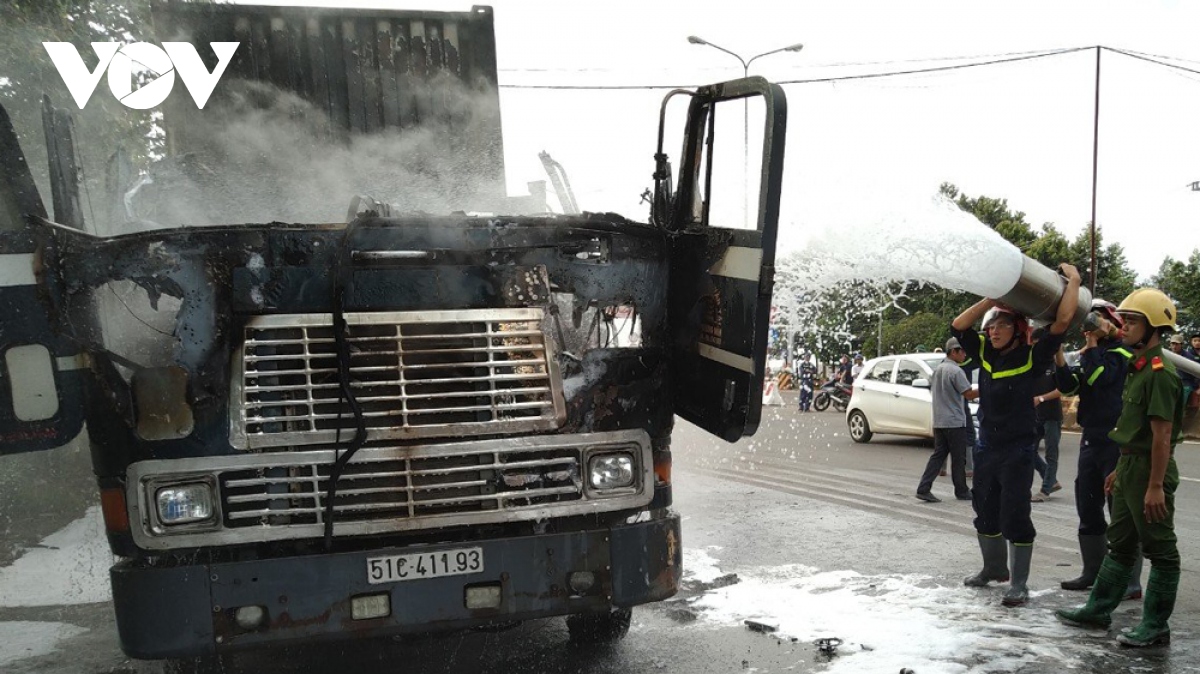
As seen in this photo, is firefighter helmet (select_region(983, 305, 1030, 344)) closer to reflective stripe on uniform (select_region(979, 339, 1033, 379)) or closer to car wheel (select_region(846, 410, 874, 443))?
reflective stripe on uniform (select_region(979, 339, 1033, 379))

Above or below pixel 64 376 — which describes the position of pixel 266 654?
below

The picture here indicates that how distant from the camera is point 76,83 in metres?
10.1

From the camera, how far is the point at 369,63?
681 cm

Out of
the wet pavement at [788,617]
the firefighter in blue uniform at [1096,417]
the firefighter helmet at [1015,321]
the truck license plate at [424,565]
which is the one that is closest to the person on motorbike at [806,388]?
the wet pavement at [788,617]

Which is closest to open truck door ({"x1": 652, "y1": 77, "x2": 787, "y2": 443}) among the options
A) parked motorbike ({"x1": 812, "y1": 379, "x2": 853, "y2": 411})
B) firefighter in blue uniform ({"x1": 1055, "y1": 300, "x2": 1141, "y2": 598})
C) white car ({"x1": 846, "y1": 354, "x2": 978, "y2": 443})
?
firefighter in blue uniform ({"x1": 1055, "y1": 300, "x2": 1141, "y2": 598})

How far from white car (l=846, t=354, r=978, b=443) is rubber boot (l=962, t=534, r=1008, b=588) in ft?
A: 30.5

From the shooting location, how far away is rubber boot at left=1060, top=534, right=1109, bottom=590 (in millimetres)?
6004

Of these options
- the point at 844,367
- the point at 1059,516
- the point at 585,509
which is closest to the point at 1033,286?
the point at 585,509

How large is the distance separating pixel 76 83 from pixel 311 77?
15.5ft

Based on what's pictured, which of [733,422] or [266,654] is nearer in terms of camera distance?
[733,422]

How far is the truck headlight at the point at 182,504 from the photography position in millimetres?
3754

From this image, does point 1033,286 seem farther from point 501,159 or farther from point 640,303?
point 501,159

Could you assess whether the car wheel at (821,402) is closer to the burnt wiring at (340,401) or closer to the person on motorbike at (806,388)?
the person on motorbike at (806,388)

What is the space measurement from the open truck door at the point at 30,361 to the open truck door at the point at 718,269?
7.82 ft
